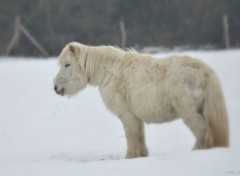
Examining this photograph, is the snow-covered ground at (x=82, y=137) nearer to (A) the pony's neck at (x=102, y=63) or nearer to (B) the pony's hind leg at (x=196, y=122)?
(B) the pony's hind leg at (x=196, y=122)

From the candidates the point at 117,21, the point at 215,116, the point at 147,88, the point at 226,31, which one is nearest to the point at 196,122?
the point at 215,116

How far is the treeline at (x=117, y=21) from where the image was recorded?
2741cm

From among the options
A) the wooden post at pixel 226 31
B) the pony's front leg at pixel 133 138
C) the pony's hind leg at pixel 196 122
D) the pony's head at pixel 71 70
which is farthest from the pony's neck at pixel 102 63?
the wooden post at pixel 226 31

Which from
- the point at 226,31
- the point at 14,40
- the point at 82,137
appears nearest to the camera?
the point at 82,137

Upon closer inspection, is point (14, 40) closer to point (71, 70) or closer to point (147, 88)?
point (71, 70)

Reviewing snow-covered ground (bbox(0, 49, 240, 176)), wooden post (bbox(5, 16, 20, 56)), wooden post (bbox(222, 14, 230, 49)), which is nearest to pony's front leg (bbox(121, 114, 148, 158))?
snow-covered ground (bbox(0, 49, 240, 176))

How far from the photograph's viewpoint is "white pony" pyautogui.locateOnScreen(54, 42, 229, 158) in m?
7.93

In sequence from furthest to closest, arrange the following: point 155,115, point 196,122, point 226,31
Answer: point 226,31
point 155,115
point 196,122

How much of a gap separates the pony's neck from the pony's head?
144 millimetres

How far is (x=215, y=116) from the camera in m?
7.86

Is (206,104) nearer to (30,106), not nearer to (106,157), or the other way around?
(106,157)

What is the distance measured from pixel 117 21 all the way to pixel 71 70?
20.7m

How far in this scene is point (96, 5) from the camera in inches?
1281

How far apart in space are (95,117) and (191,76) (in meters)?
5.89
